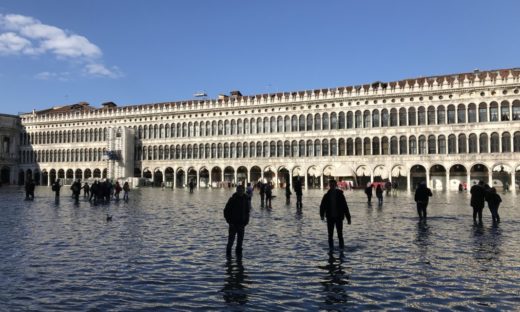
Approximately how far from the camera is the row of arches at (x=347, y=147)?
5353 cm

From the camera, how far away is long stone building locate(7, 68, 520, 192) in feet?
177

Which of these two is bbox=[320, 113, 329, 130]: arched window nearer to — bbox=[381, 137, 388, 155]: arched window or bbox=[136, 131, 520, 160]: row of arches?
bbox=[136, 131, 520, 160]: row of arches

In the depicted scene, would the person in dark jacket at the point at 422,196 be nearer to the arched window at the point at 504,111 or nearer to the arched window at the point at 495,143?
the arched window at the point at 495,143

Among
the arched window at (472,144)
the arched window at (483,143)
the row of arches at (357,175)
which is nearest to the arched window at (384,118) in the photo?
the row of arches at (357,175)

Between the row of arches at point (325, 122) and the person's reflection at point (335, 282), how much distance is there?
5120cm

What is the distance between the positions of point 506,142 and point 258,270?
2051 inches

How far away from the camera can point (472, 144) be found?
5431 cm

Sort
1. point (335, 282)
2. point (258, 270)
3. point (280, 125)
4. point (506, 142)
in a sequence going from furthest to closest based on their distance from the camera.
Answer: point (280, 125), point (506, 142), point (258, 270), point (335, 282)

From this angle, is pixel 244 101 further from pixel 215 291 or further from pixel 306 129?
pixel 215 291

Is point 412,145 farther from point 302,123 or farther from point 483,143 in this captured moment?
point 302,123

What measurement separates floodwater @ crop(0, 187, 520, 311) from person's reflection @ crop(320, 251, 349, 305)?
0.02 m

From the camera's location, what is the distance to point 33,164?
86.9 metres

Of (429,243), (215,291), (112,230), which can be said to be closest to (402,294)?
(215,291)

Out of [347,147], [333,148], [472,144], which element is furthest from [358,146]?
[472,144]
